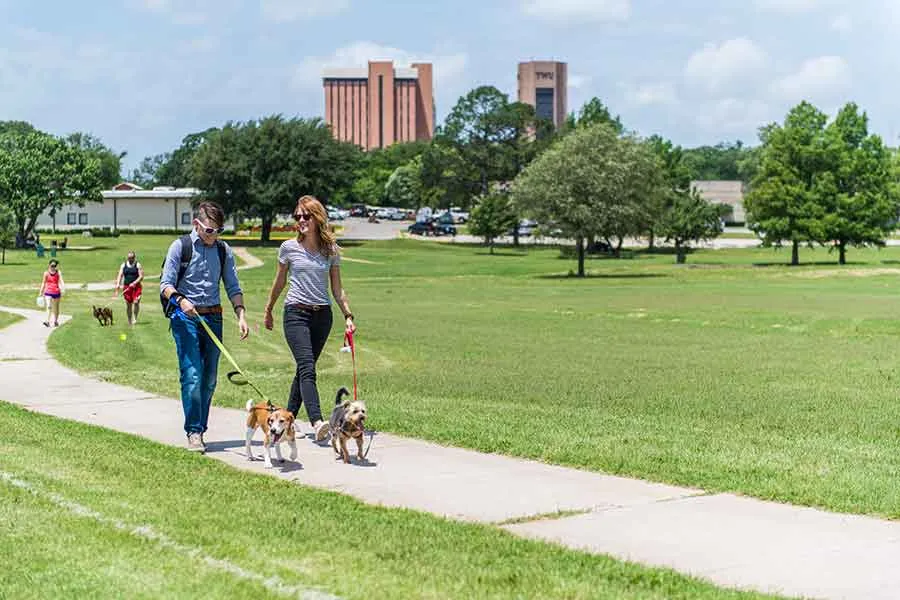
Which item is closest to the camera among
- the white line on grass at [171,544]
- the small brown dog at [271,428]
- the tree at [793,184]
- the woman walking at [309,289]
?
the white line on grass at [171,544]

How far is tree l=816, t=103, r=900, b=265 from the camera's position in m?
84.3

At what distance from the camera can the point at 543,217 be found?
2714 inches

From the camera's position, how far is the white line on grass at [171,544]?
20.4 feet

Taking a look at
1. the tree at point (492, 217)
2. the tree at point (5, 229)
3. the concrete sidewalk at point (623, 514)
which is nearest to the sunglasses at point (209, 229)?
the concrete sidewalk at point (623, 514)

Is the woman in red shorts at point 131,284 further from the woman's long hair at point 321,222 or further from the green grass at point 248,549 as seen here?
the green grass at point 248,549

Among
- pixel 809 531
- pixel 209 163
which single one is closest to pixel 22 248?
pixel 209 163

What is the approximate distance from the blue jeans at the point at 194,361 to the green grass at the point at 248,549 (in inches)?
48.2

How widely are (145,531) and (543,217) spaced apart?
62050 millimetres

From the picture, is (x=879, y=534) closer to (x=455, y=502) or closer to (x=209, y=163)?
(x=455, y=502)

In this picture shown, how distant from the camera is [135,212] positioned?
12800 centimetres

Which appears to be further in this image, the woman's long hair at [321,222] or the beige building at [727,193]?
the beige building at [727,193]

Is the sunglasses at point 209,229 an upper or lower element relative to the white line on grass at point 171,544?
upper

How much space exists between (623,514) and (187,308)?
4.23m

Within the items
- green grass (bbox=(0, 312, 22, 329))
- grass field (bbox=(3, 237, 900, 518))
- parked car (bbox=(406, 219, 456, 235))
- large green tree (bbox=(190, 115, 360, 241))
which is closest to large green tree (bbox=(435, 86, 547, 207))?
parked car (bbox=(406, 219, 456, 235))
